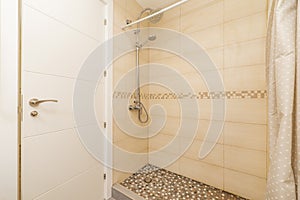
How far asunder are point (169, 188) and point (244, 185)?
2.43 ft

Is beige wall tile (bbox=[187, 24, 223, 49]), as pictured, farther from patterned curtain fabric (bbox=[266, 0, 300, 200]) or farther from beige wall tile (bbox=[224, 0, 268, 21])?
patterned curtain fabric (bbox=[266, 0, 300, 200])

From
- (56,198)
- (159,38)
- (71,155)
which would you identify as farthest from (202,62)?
(56,198)

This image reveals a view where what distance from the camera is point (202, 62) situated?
171cm

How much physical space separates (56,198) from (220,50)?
6.53ft

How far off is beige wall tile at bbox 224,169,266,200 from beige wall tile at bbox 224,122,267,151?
0.29 meters

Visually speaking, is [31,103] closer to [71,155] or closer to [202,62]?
[71,155]

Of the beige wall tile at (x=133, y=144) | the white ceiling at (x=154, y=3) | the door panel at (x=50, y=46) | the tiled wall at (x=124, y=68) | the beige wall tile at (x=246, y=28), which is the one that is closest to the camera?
the door panel at (x=50, y=46)

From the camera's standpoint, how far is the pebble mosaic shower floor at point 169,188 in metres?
1.45

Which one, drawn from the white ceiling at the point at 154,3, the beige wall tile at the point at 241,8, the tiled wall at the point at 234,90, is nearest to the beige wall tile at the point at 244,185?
the tiled wall at the point at 234,90

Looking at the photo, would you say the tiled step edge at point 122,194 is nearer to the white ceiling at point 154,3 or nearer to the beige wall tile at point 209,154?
the beige wall tile at point 209,154

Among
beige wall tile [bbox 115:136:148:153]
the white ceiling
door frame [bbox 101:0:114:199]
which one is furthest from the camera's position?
the white ceiling

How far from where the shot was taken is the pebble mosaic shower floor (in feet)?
4.75

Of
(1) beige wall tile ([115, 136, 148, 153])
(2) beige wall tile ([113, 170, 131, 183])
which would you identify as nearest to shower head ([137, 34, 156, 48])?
(1) beige wall tile ([115, 136, 148, 153])

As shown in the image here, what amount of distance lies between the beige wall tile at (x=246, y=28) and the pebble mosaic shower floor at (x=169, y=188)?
157cm
